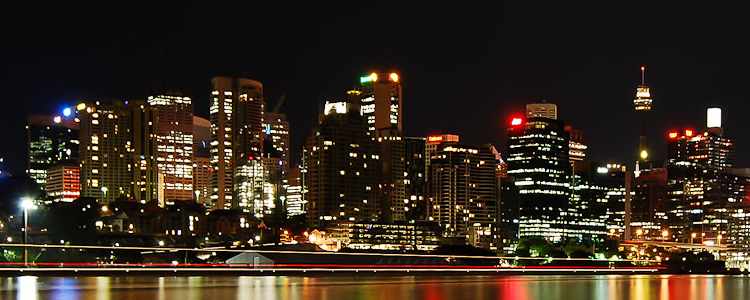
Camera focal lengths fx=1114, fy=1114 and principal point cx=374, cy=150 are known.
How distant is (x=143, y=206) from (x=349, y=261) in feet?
252

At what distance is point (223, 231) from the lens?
18300 centimetres

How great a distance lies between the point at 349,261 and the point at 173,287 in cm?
5507

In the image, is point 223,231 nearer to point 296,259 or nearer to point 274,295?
point 296,259

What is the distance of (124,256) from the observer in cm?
12631

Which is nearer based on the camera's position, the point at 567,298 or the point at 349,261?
the point at 567,298

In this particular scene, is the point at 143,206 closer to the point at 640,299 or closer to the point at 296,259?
the point at 296,259

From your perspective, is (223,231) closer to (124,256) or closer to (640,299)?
(124,256)

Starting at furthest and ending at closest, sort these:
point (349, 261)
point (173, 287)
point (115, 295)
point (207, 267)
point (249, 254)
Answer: point (349, 261) < point (249, 254) < point (207, 267) < point (173, 287) < point (115, 295)

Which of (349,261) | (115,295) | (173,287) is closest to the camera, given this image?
(115,295)

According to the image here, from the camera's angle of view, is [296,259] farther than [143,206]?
No

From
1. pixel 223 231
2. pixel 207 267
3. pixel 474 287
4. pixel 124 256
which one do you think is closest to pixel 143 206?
pixel 223 231

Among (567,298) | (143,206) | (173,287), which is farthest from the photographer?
(143,206)

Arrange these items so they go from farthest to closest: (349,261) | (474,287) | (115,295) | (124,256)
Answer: (124,256) → (349,261) → (474,287) → (115,295)

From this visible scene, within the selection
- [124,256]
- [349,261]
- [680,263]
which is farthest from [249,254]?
[680,263]
